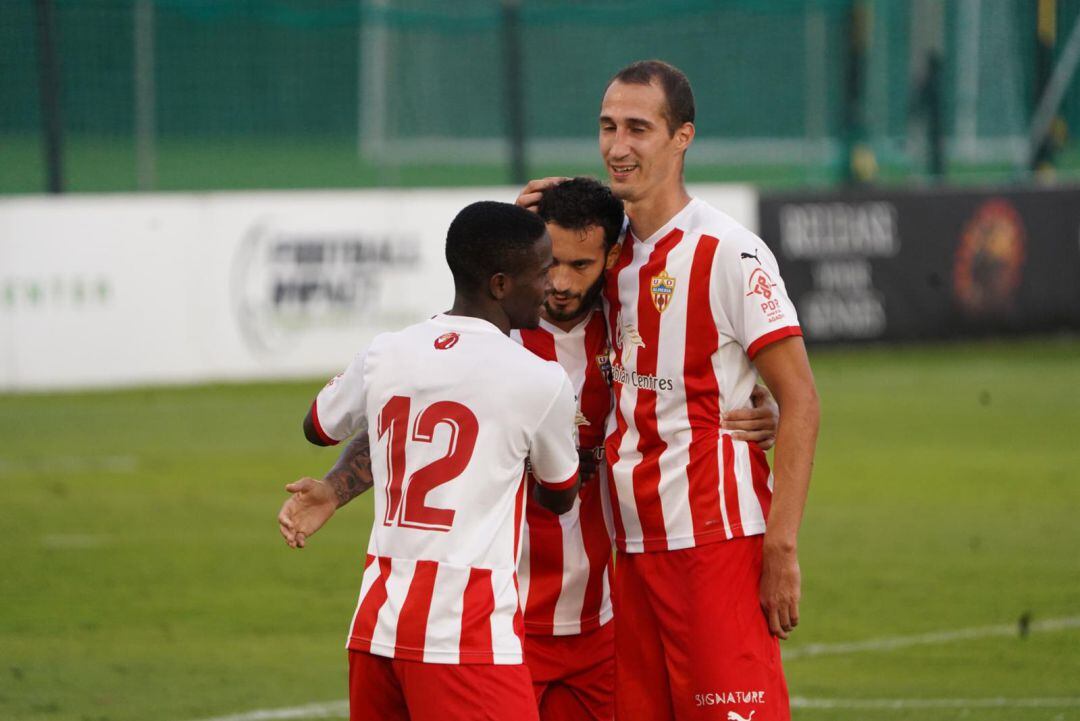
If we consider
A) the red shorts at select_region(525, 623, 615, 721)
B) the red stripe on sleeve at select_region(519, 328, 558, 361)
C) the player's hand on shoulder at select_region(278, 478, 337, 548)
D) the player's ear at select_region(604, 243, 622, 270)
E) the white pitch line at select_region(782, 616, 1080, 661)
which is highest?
the player's ear at select_region(604, 243, 622, 270)

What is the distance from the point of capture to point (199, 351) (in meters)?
16.7

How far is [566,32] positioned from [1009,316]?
279 inches

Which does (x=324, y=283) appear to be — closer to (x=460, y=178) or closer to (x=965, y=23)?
(x=460, y=178)

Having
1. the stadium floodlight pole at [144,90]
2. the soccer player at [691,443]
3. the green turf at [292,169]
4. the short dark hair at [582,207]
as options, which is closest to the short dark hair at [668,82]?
the soccer player at [691,443]

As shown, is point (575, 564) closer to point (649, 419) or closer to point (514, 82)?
point (649, 419)

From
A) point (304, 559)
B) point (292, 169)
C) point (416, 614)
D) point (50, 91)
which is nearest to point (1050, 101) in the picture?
point (292, 169)

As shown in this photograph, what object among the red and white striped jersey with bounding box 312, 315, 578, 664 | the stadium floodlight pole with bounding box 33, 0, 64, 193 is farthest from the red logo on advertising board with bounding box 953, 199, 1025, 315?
the red and white striped jersey with bounding box 312, 315, 578, 664

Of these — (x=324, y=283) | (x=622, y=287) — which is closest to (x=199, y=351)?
(x=324, y=283)

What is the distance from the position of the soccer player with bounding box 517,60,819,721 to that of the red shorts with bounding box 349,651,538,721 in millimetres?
615

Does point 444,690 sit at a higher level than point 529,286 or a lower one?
lower

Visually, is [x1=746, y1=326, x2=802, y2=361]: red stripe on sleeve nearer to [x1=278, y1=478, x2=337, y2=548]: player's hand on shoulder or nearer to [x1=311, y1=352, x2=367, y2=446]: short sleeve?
[x1=311, y1=352, x2=367, y2=446]: short sleeve

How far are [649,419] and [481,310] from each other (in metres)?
0.68

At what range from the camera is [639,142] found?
4773mm

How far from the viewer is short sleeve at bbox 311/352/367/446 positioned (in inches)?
174
